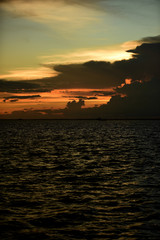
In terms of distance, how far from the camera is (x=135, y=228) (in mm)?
14750

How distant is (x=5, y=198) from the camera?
66.3ft

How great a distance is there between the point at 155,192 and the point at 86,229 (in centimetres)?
827

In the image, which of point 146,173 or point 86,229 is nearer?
point 86,229

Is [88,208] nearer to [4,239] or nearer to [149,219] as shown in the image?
[149,219]

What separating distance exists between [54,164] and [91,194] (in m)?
16.0

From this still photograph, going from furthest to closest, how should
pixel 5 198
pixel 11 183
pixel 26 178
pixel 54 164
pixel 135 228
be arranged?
pixel 54 164, pixel 26 178, pixel 11 183, pixel 5 198, pixel 135 228

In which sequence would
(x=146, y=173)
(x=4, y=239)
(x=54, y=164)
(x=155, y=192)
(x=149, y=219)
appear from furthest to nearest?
(x=54, y=164) → (x=146, y=173) → (x=155, y=192) → (x=149, y=219) → (x=4, y=239)

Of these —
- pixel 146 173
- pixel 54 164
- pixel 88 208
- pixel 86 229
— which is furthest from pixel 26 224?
pixel 54 164

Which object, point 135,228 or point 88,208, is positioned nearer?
point 135,228

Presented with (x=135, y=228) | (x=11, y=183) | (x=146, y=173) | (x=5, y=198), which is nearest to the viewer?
(x=135, y=228)

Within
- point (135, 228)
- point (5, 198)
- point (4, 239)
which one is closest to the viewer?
point (4, 239)

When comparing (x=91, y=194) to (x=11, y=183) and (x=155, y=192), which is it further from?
(x=11, y=183)

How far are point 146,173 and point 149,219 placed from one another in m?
14.0

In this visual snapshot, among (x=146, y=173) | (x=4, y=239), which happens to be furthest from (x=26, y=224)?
(x=146, y=173)
